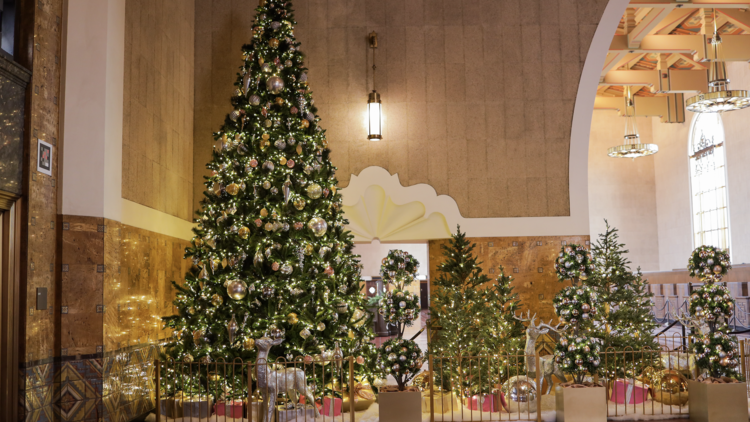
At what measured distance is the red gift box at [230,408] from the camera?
6.61 meters

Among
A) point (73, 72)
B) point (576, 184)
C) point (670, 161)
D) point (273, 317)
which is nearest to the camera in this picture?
point (73, 72)

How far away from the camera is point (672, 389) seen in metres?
6.92

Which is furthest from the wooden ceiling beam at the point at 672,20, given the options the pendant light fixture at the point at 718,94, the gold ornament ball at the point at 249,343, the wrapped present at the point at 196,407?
the wrapped present at the point at 196,407

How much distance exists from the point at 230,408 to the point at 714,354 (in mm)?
5204

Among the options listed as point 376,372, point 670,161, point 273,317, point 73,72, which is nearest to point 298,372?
point 273,317

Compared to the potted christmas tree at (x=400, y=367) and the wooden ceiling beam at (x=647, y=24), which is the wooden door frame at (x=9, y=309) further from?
the wooden ceiling beam at (x=647, y=24)

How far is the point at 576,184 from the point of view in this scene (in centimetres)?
943

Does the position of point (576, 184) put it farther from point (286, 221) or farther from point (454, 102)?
point (286, 221)

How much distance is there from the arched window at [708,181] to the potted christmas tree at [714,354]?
1591 centimetres

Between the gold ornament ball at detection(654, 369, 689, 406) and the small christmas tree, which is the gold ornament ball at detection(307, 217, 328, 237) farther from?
the gold ornament ball at detection(654, 369, 689, 406)

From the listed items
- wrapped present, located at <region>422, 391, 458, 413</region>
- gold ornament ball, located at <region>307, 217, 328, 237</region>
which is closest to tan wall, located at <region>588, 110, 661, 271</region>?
wrapped present, located at <region>422, 391, 458, 413</region>

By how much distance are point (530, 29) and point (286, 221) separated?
16.9 feet

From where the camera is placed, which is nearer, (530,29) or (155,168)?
(155,168)

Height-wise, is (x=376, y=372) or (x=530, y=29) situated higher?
(x=530, y=29)
